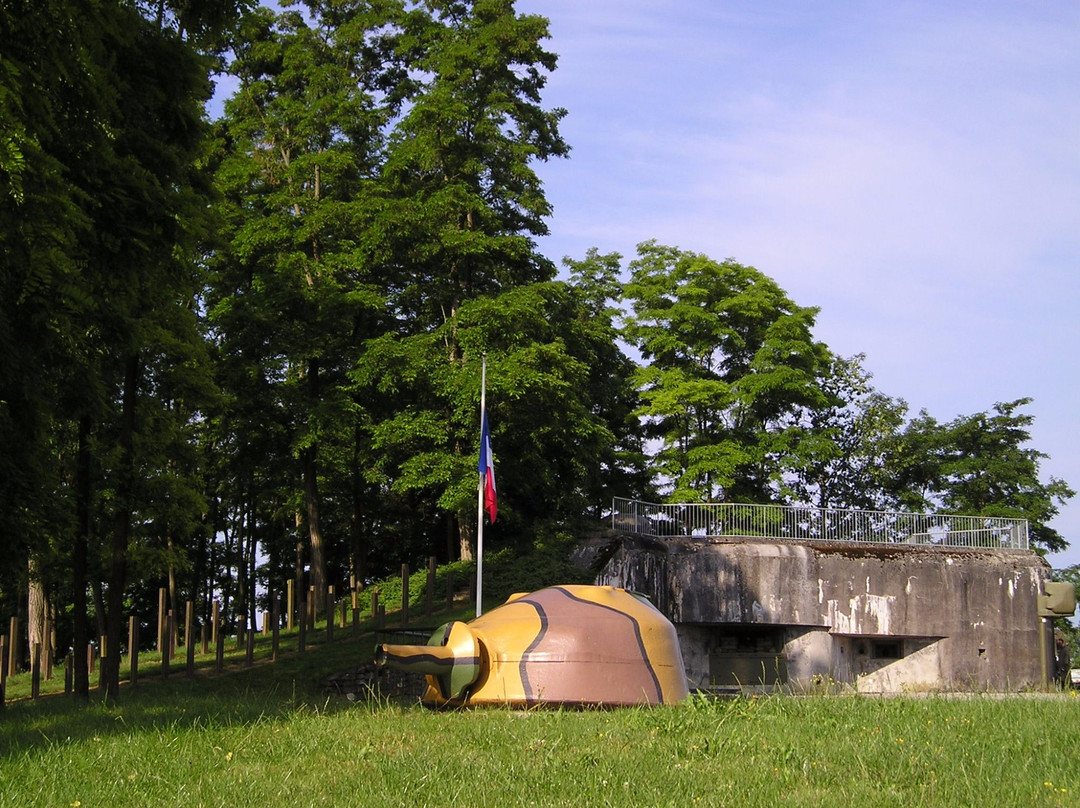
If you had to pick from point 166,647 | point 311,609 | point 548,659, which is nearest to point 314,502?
point 311,609

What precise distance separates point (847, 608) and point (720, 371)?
11629 millimetres

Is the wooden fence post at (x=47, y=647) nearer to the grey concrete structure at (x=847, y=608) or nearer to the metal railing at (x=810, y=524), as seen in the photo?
the grey concrete structure at (x=847, y=608)

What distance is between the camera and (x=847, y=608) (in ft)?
108

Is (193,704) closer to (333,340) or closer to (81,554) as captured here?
(81,554)

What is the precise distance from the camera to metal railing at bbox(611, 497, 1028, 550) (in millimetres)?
34188

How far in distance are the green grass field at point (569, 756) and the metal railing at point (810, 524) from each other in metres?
22.6

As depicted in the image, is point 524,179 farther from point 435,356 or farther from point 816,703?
point 816,703

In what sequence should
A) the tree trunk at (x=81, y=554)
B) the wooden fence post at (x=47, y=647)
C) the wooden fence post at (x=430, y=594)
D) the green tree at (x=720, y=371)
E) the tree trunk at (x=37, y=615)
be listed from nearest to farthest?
the tree trunk at (x=81, y=554) < the wooden fence post at (x=47, y=647) < the tree trunk at (x=37, y=615) < the wooden fence post at (x=430, y=594) < the green tree at (x=720, y=371)

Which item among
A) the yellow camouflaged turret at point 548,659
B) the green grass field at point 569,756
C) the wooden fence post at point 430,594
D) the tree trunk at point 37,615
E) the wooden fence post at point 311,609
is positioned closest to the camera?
the green grass field at point 569,756

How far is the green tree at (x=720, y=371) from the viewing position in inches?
1501

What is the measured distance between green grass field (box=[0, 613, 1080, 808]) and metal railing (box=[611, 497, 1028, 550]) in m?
22.6

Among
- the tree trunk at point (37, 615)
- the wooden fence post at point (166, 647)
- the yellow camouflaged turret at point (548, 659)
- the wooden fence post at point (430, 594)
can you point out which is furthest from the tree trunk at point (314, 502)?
the yellow camouflaged turret at point (548, 659)

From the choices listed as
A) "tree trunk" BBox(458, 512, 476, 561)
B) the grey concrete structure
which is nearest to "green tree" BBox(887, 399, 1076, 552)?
the grey concrete structure

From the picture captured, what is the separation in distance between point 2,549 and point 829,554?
952 inches
